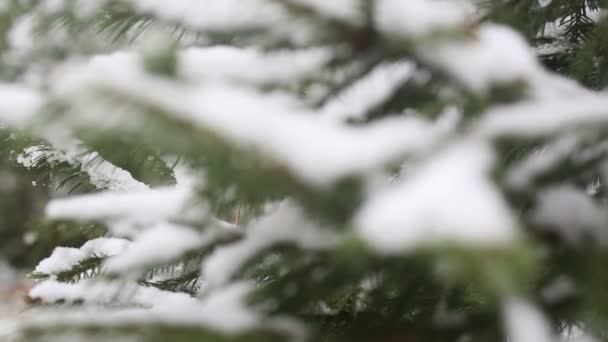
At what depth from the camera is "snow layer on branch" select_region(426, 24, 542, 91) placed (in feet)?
→ 1.56

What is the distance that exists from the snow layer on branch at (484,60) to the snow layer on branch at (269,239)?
0.26 meters

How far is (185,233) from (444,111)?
38 centimetres

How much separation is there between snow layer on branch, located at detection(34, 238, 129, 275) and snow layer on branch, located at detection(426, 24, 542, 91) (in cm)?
127

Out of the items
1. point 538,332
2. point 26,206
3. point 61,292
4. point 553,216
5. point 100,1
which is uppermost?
point 26,206

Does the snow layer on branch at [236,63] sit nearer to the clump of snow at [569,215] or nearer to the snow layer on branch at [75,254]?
the clump of snow at [569,215]

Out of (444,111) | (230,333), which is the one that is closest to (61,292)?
(230,333)

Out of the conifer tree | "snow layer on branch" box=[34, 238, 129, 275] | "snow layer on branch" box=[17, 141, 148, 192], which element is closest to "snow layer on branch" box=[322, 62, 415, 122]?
the conifer tree

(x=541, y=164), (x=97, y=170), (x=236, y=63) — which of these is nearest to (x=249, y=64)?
(x=236, y=63)

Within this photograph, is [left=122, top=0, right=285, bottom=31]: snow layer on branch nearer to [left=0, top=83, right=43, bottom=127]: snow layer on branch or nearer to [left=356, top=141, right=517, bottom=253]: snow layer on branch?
[left=0, top=83, right=43, bottom=127]: snow layer on branch

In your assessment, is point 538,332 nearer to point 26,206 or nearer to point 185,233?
point 185,233

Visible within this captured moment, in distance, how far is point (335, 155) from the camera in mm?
358

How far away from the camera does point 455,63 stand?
49 cm

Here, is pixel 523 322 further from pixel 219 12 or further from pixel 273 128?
pixel 219 12

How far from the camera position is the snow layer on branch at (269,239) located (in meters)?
0.65
